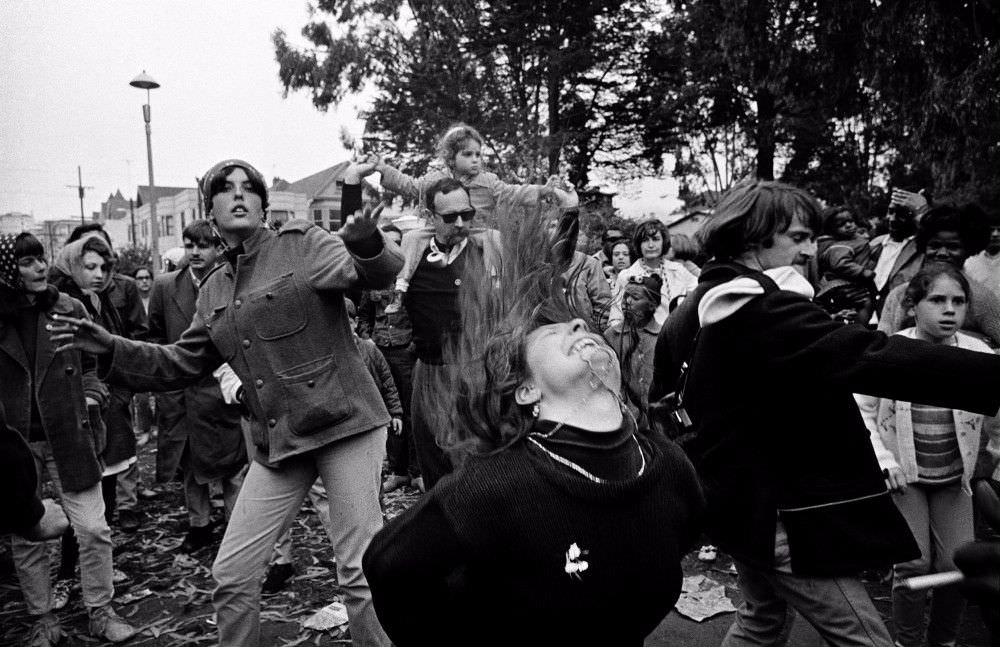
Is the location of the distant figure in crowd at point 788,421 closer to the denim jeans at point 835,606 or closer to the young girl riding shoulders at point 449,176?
the denim jeans at point 835,606

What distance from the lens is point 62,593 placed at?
4.84 meters

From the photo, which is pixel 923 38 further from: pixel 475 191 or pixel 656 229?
pixel 475 191

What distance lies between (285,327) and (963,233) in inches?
170

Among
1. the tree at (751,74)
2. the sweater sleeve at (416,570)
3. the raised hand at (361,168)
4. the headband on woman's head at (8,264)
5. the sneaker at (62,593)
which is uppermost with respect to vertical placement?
the tree at (751,74)

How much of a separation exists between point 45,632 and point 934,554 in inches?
186

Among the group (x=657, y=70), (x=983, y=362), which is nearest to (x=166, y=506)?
(x=983, y=362)

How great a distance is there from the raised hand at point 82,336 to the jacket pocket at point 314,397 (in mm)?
752

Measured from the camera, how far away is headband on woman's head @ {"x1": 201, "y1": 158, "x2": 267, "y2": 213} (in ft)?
11.6

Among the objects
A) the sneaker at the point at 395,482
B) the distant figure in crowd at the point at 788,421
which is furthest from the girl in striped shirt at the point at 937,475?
the sneaker at the point at 395,482

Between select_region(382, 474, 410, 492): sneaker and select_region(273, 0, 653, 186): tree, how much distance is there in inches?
604

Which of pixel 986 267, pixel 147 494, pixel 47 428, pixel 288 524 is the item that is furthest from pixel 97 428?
pixel 986 267

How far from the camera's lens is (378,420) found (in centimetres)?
346

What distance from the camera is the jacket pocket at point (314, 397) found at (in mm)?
3299

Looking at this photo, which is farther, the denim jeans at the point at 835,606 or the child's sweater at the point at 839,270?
the child's sweater at the point at 839,270
